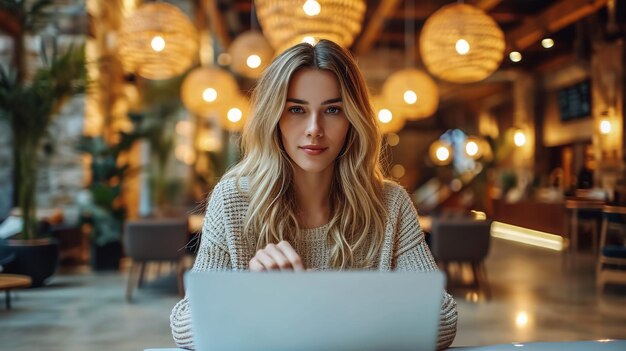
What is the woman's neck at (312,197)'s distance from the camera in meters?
1.39

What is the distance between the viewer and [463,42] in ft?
16.8

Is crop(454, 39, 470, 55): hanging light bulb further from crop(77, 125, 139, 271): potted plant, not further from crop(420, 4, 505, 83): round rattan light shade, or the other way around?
crop(77, 125, 139, 271): potted plant

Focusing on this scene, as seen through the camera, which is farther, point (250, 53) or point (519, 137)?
point (519, 137)

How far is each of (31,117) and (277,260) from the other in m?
6.10

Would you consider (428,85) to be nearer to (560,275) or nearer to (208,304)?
(560,275)

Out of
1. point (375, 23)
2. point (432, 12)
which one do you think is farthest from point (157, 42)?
point (432, 12)

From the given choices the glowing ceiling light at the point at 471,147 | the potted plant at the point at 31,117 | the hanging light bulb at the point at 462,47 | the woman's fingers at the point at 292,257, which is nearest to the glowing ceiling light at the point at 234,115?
the potted plant at the point at 31,117

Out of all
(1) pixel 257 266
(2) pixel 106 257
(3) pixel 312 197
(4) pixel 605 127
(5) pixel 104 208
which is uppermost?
(4) pixel 605 127

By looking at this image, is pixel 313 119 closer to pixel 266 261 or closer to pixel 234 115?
pixel 266 261

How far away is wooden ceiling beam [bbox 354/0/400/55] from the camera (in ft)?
31.1

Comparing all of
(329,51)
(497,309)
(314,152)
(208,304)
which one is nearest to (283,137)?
(314,152)

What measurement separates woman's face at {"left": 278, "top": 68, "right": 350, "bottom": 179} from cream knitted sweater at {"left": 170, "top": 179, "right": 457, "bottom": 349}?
0.57ft

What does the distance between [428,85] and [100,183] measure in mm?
4469

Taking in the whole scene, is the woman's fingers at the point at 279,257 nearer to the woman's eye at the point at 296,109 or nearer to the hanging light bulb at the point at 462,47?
the woman's eye at the point at 296,109
